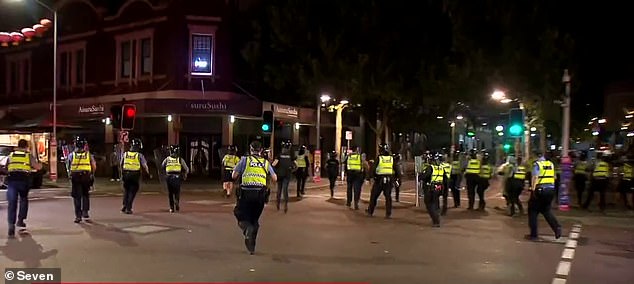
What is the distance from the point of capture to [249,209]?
9.95 m

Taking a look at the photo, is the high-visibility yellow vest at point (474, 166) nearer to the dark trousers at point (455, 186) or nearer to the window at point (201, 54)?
the dark trousers at point (455, 186)

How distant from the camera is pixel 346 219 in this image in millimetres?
15039

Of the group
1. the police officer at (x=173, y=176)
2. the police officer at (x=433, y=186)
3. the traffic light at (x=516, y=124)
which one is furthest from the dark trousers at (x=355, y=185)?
the traffic light at (x=516, y=124)

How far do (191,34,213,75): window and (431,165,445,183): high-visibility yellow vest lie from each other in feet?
62.6

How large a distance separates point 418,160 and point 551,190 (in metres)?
7.93

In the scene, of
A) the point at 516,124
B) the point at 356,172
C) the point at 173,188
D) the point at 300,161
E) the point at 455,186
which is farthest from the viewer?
the point at 300,161

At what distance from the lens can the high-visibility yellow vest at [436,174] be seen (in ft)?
47.3

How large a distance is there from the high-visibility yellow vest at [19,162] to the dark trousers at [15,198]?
0.21m

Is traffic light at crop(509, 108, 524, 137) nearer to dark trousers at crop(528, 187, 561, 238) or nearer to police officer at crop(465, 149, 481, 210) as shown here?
police officer at crop(465, 149, 481, 210)

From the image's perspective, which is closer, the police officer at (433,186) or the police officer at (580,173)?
the police officer at (433,186)

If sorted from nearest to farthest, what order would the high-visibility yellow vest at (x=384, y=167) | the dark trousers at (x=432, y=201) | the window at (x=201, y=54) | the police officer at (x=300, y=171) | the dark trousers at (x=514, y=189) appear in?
the dark trousers at (x=432, y=201), the high-visibility yellow vest at (x=384, y=167), the dark trousers at (x=514, y=189), the police officer at (x=300, y=171), the window at (x=201, y=54)

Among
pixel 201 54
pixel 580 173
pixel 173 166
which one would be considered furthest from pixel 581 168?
pixel 201 54

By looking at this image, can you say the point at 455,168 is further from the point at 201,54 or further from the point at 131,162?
the point at 201,54

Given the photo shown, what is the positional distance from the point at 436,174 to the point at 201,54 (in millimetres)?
19574
